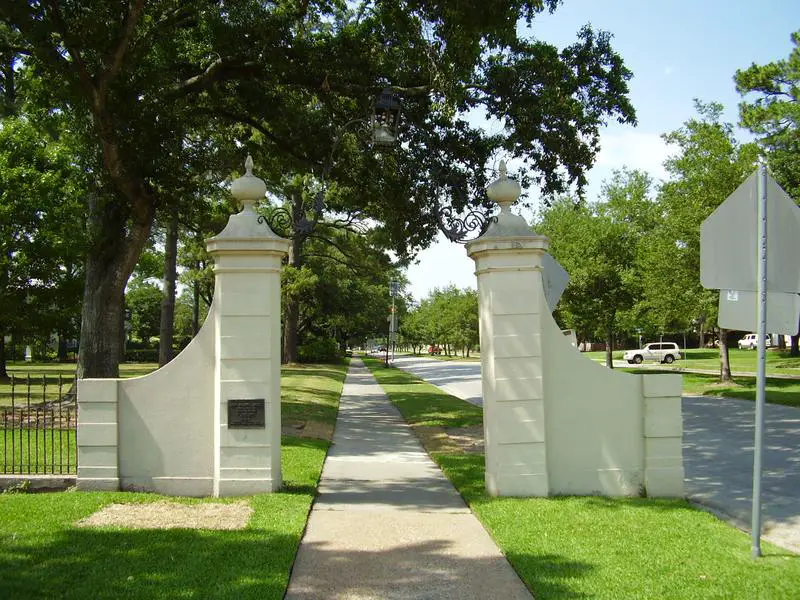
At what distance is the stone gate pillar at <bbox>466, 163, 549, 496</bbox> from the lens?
25.6ft

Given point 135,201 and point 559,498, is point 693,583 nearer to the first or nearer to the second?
point 559,498

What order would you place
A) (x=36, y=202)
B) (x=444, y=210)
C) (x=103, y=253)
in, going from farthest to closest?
(x=36, y=202) < (x=103, y=253) < (x=444, y=210)

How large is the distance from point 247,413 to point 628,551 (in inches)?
169

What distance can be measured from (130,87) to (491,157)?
7591 millimetres

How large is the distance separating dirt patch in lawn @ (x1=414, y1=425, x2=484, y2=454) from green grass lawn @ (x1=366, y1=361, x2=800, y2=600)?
3907mm

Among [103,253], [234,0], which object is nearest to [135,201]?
[103,253]

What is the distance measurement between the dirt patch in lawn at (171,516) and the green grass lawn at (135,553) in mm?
144

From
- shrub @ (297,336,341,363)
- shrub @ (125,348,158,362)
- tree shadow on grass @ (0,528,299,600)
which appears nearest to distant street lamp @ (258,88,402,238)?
tree shadow on grass @ (0,528,299,600)

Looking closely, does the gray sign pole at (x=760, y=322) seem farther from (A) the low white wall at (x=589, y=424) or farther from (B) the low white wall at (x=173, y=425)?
(B) the low white wall at (x=173, y=425)

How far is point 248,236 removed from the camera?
789 cm

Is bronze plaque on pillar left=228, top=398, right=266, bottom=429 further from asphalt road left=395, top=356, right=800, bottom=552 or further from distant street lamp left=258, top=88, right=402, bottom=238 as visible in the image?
asphalt road left=395, top=356, right=800, bottom=552

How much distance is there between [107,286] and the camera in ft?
47.8

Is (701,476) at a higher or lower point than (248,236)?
lower

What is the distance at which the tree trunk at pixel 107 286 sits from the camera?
1426 cm
